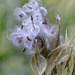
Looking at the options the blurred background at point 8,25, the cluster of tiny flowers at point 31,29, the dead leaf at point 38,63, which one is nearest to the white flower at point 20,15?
the cluster of tiny flowers at point 31,29

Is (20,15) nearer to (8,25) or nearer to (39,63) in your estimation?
(39,63)

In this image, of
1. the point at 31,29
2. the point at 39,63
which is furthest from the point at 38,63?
the point at 31,29

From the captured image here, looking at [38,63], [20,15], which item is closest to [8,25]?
[20,15]

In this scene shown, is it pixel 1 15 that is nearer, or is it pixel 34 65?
pixel 34 65

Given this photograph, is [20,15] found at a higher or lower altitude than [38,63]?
higher

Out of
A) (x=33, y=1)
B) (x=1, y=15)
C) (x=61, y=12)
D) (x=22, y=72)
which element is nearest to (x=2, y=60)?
(x=22, y=72)

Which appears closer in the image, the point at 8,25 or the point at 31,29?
the point at 31,29

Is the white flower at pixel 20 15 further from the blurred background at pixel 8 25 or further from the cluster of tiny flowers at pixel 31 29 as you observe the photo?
the blurred background at pixel 8 25

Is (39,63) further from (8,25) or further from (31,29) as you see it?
(8,25)

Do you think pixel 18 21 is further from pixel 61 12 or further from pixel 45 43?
pixel 61 12

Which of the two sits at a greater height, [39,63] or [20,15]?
[20,15]
